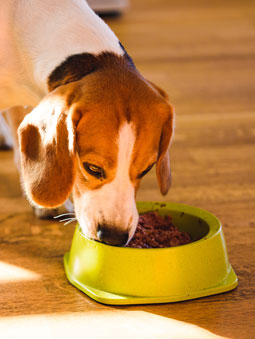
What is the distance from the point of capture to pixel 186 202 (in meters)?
2.44

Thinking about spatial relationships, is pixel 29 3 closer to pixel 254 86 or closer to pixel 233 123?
pixel 233 123

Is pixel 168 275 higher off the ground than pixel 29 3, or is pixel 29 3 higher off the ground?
pixel 29 3

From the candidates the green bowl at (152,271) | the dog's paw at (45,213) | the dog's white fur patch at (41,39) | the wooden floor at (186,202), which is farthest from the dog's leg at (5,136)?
the green bowl at (152,271)

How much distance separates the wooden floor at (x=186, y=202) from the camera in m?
1.69

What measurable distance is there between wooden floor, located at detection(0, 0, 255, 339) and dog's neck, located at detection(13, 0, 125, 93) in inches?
22.8

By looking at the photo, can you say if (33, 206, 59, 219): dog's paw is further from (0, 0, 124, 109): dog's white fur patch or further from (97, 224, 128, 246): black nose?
(97, 224, 128, 246): black nose

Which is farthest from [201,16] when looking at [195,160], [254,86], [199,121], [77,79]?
[77,79]

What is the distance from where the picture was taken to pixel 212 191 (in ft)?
8.29

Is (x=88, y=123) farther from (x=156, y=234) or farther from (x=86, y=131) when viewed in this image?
(x=156, y=234)

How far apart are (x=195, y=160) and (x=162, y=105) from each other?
1.12m

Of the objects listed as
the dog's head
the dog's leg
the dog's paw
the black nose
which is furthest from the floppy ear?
the dog's leg

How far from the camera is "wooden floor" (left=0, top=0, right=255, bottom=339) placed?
1693mm

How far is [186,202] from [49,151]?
85 centimetres

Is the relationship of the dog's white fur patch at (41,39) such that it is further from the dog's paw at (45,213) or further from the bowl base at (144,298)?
the bowl base at (144,298)
